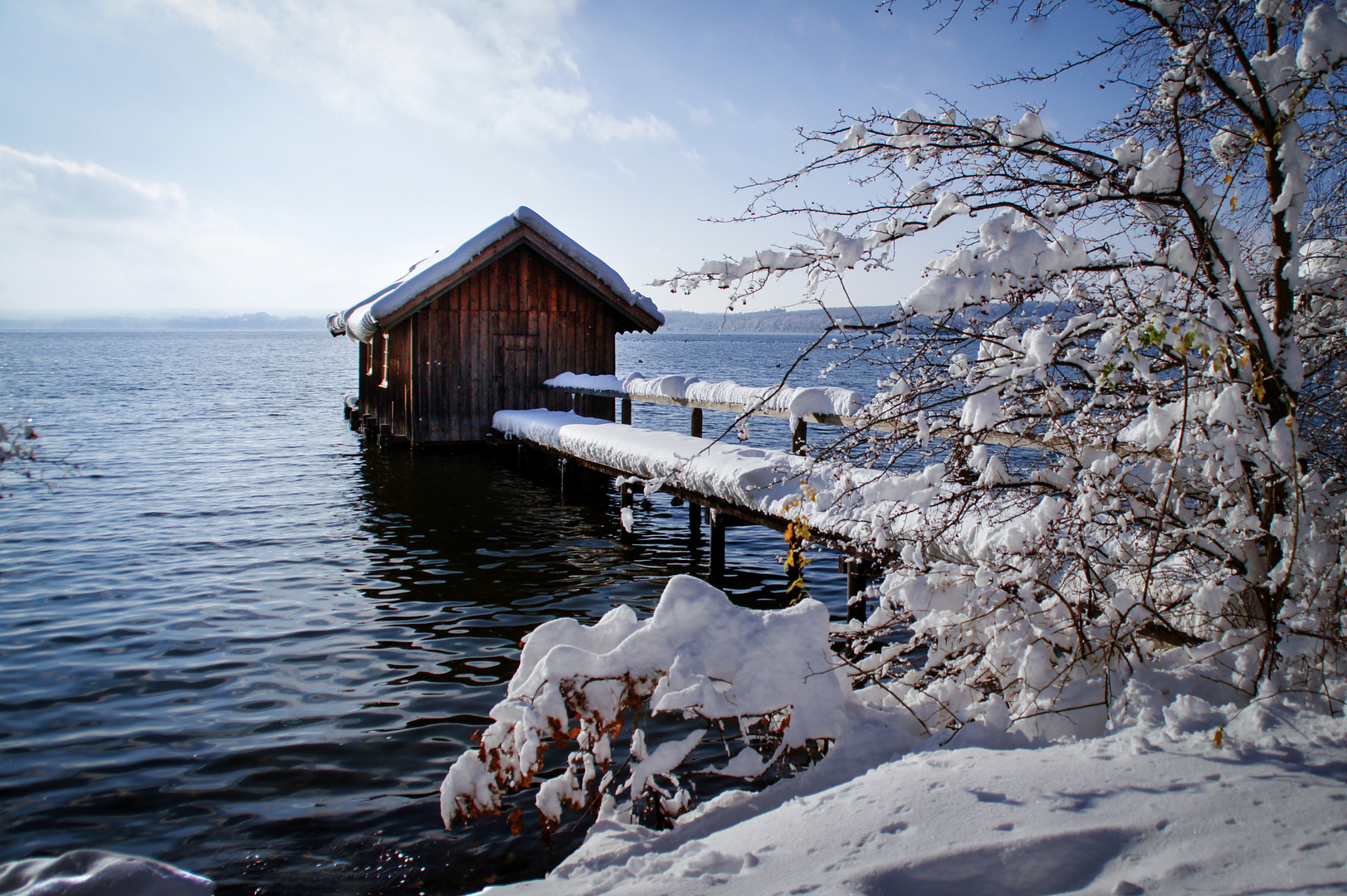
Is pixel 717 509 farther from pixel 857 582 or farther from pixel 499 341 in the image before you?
pixel 499 341

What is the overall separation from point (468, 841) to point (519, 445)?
11.0 m

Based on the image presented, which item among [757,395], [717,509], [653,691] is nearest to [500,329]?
[757,395]

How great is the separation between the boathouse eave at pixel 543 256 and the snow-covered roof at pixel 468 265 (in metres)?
0.06

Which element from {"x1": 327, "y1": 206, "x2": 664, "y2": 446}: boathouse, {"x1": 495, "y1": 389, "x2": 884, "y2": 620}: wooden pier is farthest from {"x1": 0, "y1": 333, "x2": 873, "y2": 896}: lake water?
{"x1": 327, "y1": 206, "x2": 664, "y2": 446}: boathouse

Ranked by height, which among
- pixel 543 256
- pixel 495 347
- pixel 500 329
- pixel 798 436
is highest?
pixel 543 256

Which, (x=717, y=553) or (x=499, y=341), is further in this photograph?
(x=499, y=341)

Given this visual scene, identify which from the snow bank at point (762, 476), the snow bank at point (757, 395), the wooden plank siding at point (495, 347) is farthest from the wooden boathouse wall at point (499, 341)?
the snow bank at point (757, 395)

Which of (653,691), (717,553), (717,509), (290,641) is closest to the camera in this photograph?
(653,691)

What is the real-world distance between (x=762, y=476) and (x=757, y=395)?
6.99ft

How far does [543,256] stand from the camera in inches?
637

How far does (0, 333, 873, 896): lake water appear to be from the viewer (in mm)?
3684

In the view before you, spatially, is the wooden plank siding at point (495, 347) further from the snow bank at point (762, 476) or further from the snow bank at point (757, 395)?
the snow bank at point (757, 395)

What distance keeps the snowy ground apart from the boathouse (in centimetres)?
1325

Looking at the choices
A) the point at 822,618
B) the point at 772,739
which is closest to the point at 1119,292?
the point at 822,618
